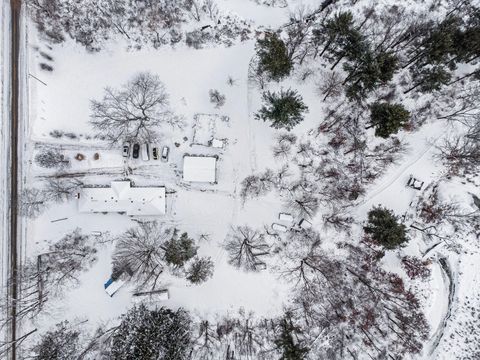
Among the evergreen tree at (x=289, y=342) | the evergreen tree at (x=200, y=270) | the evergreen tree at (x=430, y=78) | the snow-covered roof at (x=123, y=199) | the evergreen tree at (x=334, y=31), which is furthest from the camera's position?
the evergreen tree at (x=200, y=270)

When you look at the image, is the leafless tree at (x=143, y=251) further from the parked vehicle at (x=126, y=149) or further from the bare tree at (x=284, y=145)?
the bare tree at (x=284, y=145)

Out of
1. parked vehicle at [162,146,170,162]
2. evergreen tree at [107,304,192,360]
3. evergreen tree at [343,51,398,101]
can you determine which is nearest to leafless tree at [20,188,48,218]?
parked vehicle at [162,146,170,162]

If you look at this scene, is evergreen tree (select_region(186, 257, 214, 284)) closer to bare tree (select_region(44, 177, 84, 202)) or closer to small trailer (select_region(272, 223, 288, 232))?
small trailer (select_region(272, 223, 288, 232))

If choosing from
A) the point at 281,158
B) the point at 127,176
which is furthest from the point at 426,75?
the point at 127,176

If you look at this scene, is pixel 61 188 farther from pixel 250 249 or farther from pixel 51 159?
pixel 250 249

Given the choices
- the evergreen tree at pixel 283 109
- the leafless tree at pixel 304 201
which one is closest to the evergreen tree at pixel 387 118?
the evergreen tree at pixel 283 109

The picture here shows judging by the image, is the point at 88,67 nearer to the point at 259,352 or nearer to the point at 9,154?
the point at 9,154

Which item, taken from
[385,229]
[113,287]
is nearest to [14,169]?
[113,287]
